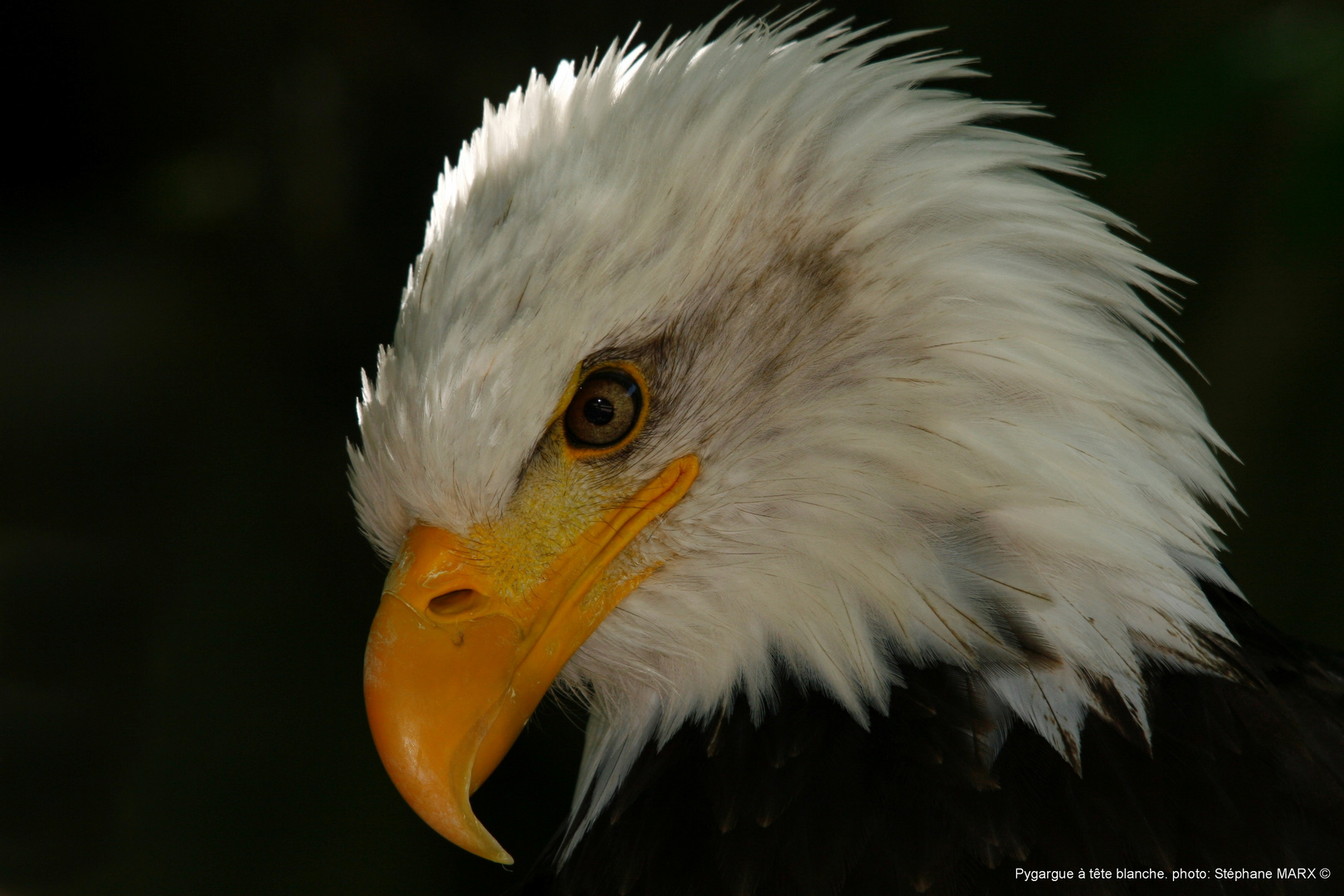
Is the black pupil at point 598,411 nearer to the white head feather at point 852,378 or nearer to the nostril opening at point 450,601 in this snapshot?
the white head feather at point 852,378

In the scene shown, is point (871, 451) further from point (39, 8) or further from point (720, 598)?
point (39, 8)

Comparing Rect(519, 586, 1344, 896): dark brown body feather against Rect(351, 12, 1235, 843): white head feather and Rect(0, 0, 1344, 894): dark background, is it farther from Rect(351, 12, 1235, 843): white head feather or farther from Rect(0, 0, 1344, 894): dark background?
Rect(0, 0, 1344, 894): dark background

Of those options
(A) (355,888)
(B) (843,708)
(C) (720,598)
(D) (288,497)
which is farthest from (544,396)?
(A) (355,888)

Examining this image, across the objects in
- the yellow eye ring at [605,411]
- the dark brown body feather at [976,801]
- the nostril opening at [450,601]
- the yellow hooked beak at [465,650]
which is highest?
the yellow eye ring at [605,411]

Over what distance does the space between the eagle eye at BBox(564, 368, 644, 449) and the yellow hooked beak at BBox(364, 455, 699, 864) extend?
0.08 meters

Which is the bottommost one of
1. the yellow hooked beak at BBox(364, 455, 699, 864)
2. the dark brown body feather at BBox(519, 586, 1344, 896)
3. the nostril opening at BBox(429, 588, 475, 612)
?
the dark brown body feather at BBox(519, 586, 1344, 896)

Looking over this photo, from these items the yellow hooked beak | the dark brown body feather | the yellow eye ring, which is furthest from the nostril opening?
the dark brown body feather

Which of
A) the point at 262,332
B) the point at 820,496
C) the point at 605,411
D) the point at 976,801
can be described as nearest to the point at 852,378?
the point at 820,496

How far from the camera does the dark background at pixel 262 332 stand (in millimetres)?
2664

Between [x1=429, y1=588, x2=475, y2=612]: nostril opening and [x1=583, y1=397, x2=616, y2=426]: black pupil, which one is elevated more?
[x1=583, y1=397, x2=616, y2=426]: black pupil

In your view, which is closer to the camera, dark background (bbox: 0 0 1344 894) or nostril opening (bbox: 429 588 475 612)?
nostril opening (bbox: 429 588 475 612)

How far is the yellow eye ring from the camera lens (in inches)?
43.2

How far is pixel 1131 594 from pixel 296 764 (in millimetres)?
2454

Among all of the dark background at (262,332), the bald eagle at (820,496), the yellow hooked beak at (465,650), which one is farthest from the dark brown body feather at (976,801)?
the dark background at (262,332)
